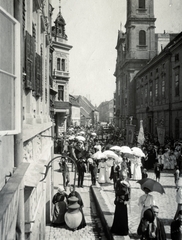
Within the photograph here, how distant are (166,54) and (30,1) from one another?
27.1 meters

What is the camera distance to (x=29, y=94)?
19.0 ft

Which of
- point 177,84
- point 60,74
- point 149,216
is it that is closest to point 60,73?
point 60,74

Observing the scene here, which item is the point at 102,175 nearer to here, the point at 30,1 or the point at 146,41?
the point at 30,1

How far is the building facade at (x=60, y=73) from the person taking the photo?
106 ft

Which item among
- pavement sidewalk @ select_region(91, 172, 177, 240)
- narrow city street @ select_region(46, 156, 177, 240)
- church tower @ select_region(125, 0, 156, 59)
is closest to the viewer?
narrow city street @ select_region(46, 156, 177, 240)

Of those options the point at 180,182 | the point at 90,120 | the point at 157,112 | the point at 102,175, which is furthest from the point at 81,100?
the point at 180,182

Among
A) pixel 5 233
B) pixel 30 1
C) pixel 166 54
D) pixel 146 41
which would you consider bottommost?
pixel 5 233

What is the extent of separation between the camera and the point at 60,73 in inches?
1355

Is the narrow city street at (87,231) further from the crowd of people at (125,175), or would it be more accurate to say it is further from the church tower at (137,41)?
the church tower at (137,41)

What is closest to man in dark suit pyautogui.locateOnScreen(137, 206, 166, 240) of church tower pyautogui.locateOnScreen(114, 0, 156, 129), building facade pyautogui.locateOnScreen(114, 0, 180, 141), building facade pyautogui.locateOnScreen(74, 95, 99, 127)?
building facade pyautogui.locateOnScreen(114, 0, 180, 141)

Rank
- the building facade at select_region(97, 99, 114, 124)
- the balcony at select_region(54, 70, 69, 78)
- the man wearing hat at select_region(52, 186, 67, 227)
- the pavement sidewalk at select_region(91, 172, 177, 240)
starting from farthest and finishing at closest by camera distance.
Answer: the building facade at select_region(97, 99, 114, 124) < the balcony at select_region(54, 70, 69, 78) < the man wearing hat at select_region(52, 186, 67, 227) < the pavement sidewalk at select_region(91, 172, 177, 240)

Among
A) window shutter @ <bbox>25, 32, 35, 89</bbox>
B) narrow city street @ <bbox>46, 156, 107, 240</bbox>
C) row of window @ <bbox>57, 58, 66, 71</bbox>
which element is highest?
row of window @ <bbox>57, 58, 66, 71</bbox>

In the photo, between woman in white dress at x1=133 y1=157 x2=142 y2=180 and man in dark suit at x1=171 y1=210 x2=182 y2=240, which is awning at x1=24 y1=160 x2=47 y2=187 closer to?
man in dark suit at x1=171 y1=210 x2=182 y2=240

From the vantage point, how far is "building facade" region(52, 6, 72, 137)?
1270 inches
